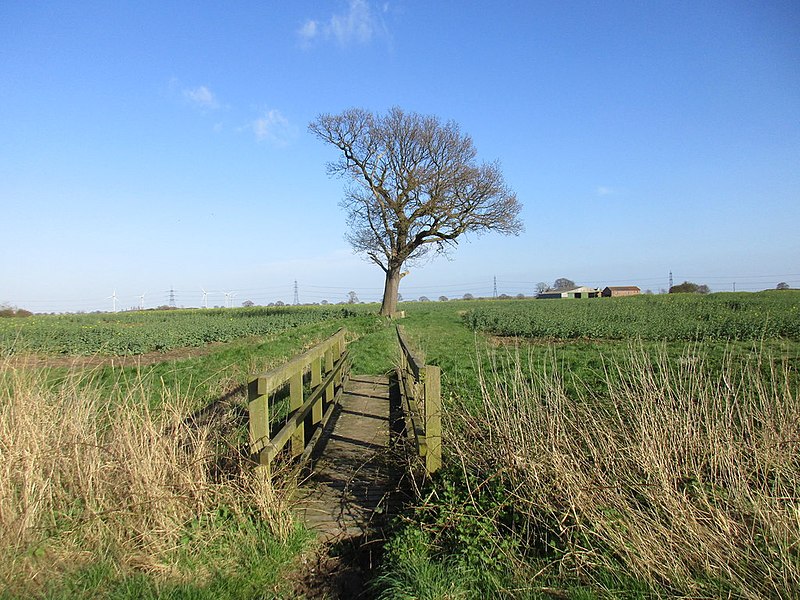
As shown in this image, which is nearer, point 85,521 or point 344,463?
Answer: point 85,521

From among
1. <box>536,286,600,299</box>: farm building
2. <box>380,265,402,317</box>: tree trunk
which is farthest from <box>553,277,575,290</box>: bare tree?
<box>380,265,402,317</box>: tree trunk

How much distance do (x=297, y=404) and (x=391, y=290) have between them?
85.7 feet

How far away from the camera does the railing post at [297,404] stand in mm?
4691

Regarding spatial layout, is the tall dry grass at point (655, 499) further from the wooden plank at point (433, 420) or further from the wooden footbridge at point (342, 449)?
the wooden footbridge at point (342, 449)

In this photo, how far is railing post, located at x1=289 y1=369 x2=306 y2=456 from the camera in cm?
469

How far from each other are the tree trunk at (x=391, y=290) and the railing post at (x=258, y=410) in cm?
2715

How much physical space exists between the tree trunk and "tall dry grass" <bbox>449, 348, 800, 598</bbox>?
87.4 ft

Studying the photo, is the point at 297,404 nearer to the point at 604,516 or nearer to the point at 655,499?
the point at 604,516

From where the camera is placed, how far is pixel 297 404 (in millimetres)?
5219

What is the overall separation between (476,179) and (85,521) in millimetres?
27612

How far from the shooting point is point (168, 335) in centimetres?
2047

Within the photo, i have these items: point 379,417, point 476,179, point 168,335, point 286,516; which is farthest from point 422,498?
point 476,179

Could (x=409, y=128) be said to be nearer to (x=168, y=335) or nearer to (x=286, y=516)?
(x=168, y=335)

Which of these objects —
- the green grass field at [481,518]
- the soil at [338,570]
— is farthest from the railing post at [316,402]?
the soil at [338,570]
